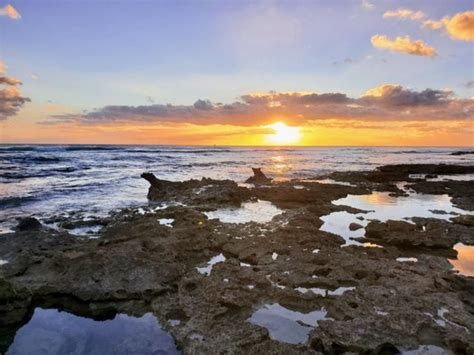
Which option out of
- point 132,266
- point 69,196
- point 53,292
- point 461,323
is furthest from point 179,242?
point 69,196

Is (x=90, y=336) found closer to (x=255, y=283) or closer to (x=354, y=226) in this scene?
(x=255, y=283)

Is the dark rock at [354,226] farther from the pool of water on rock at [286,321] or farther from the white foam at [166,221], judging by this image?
the pool of water on rock at [286,321]

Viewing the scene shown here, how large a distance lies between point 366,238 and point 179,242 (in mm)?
5646

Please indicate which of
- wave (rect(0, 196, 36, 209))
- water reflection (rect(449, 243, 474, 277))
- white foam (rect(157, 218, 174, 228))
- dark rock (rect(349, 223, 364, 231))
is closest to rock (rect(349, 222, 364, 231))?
dark rock (rect(349, 223, 364, 231))

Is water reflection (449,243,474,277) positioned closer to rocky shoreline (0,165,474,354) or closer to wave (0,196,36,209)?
rocky shoreline (0,165,474,354)

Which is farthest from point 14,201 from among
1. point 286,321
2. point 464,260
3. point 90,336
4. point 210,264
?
point 464,260

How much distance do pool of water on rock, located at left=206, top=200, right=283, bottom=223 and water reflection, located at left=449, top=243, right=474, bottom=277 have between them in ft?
20.5

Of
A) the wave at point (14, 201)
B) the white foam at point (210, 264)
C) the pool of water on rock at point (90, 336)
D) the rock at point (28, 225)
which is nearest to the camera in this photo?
the pool of water on rock at point (90, 336)

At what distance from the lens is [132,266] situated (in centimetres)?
840

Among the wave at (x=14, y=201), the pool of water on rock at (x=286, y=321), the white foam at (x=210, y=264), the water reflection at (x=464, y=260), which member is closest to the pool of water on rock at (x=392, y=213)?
the water reflection at (x=464, y=260)

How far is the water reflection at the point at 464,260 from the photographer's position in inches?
356

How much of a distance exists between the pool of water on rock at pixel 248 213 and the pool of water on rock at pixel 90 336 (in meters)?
7.81

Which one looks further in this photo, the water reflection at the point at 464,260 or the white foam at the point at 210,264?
→ the water reflection at the point at 464,260

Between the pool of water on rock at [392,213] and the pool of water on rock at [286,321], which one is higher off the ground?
the pool of water on rock at [392,213]
